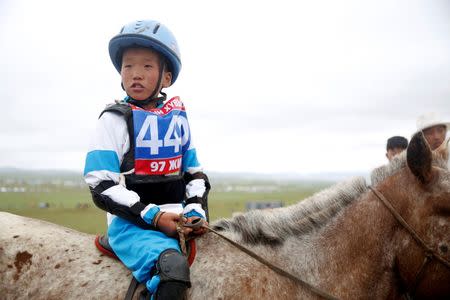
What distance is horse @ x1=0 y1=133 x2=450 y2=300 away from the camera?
8.99 ft

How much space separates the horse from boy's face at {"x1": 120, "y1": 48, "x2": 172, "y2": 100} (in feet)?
5.00

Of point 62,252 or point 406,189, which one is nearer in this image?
point 406,189

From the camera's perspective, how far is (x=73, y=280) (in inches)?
120

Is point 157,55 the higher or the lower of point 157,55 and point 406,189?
the higher

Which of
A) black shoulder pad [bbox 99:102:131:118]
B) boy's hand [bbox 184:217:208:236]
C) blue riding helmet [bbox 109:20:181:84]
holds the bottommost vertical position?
boy's hand [bbox 184:217:208:236]

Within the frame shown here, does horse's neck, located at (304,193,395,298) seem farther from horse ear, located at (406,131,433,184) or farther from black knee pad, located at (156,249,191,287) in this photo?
black knee pad, located at (156,249,191,287)

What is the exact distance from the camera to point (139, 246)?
9.41 feet

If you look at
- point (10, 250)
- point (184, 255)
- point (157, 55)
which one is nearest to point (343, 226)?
point (184, 255)

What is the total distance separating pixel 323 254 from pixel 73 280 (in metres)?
2.23

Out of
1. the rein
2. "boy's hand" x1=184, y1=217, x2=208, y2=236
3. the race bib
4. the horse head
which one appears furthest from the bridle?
the race bib

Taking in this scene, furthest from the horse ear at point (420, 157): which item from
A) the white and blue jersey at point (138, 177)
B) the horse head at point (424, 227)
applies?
the white and blue jersey at point (138, 177)

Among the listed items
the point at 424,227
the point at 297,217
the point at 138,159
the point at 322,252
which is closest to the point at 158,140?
the point at 138,159

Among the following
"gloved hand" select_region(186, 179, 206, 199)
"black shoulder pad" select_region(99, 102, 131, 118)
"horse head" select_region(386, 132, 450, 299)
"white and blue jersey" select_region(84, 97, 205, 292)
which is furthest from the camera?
"gloved hand" select_region(186, 179, 206, 199)

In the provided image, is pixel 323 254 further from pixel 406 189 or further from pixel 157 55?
pixel 157 55
